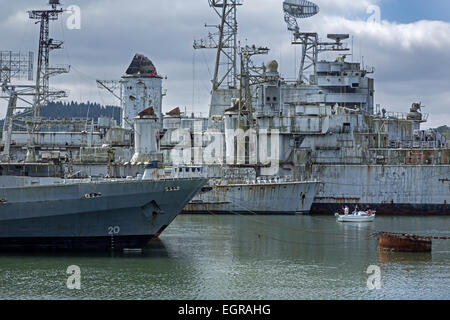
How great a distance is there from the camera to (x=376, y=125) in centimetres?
6600

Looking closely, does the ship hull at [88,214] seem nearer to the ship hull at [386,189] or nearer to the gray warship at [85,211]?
the gray warship at [85,211]

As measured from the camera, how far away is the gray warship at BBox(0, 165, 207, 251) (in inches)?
1359

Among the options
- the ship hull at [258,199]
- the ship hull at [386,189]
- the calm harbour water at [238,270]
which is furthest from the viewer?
the ship hull at [386,189]

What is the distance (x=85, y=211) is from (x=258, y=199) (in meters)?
24.1

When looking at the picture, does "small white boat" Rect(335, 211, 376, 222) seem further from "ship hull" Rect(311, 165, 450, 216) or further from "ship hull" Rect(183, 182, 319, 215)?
"ship hull" Rect(311, 165, 450, 216)

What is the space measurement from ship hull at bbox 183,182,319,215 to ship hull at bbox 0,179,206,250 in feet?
68.5

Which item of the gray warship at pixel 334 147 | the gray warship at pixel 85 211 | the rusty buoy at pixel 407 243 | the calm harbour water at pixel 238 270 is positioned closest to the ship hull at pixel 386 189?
the gray warship at pixel 334 147

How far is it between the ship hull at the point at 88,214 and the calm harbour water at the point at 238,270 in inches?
39.5

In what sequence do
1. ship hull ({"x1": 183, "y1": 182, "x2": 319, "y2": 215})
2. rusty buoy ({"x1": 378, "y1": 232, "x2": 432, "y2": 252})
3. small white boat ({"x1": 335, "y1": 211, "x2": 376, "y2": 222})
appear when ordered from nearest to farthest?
rusty buoy ({"x1": 378, "y1": 232, "x2": 432, "y2": 252})
small white boat ({"x1": 335, "y1": 211, "x2": 376, "y2": 222})
ship hull ({"x1": 183, "y1": 182, "x2": 319, "y2": 215})

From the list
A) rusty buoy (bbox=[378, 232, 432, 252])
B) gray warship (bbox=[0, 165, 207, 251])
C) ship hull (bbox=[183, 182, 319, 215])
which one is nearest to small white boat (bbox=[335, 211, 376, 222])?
ship hull (bbox=[183, 182, 319, 215])

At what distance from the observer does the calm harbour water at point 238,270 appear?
27562 mm

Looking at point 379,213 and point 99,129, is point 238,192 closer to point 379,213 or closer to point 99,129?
point 379,213

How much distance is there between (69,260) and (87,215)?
2.53m

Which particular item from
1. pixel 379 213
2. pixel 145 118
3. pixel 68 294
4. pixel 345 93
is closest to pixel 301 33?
pixel 345 93
